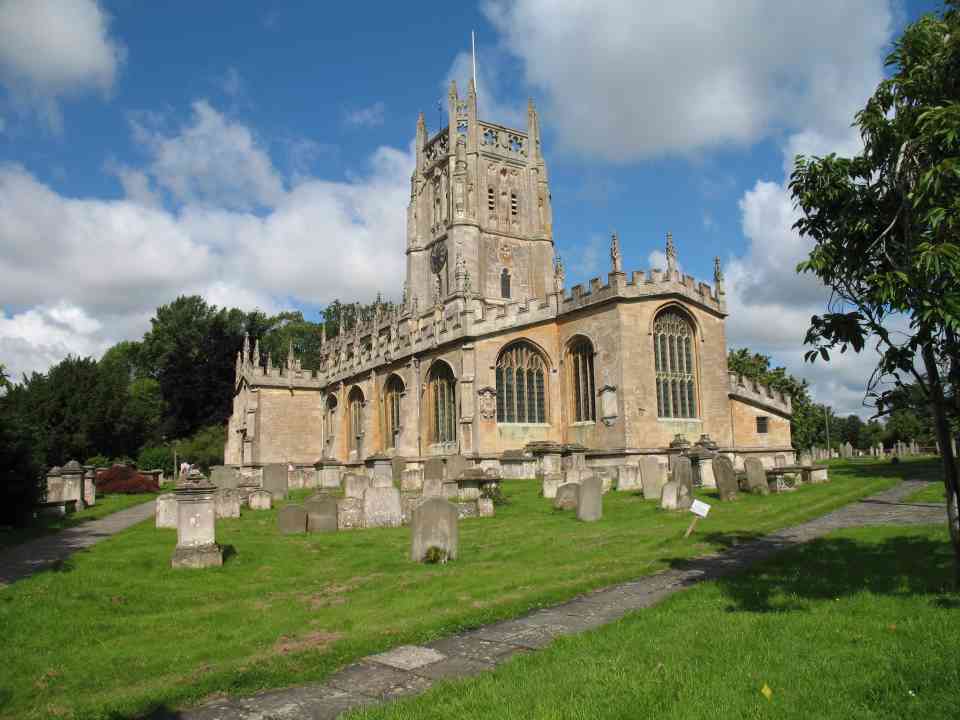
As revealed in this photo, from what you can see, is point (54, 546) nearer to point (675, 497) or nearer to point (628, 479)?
point (675, 497)

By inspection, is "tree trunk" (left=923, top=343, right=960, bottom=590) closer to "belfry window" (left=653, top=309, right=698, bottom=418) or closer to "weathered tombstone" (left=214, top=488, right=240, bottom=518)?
"weathered tombstone" (left=214, top=488, right=240, bottom=518)

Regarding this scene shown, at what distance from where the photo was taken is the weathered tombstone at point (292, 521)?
14828mm

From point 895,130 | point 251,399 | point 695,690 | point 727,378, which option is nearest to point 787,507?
point 895,130

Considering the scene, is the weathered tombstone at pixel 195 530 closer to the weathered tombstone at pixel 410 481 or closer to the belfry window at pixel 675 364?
the weathered tombstone at pixel 410 481

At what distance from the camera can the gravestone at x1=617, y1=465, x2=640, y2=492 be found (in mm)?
21469

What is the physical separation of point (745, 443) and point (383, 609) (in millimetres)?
25291

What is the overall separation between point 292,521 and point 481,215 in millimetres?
41582

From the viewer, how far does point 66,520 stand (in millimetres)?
17766

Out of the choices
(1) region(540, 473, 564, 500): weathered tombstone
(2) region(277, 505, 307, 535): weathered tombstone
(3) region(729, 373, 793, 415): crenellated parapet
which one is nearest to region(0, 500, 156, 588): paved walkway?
(2) region(277, 505, 307, 535): weathered tombstone

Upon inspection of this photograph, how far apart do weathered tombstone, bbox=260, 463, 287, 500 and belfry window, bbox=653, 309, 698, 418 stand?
1455 cm

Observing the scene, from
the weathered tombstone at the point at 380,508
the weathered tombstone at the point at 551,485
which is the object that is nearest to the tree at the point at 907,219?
the weathered tombstone at the point at 380,508

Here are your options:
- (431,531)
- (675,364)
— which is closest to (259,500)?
(431,531)

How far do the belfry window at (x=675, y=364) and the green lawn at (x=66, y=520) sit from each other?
64.6ft

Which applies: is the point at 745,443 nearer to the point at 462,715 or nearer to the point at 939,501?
the point at 939,501
